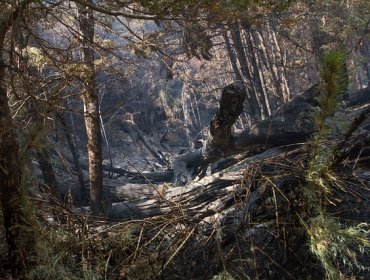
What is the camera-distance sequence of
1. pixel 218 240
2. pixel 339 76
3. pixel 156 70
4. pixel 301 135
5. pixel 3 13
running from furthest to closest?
1. pixel 156 70
2. pixel 301 135
3. pixel 3 13
4. pixel 218 240
5. pixel 339 76

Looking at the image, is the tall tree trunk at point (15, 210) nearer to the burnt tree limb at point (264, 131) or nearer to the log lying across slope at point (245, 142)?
the log lying across slope at point (245, 142)

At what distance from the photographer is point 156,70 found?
1512 inches

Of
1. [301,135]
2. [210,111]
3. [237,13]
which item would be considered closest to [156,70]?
[210,111]

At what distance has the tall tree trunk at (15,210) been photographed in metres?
2.79

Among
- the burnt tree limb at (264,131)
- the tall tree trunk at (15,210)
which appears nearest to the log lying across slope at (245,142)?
the burnt tree limb at (264,131)

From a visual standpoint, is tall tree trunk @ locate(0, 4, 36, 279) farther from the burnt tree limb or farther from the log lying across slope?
the burnt tree limb

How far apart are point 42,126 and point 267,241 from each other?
191 centimetres

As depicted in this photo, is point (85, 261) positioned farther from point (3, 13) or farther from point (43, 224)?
point (3, 13)

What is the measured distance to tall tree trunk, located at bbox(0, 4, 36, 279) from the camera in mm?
2795

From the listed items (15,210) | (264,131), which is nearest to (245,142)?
(264,131)

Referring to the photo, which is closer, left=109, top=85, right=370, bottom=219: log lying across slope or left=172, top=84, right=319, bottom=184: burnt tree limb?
left=109, top=85, right=370, bottom=219: log lying across slope

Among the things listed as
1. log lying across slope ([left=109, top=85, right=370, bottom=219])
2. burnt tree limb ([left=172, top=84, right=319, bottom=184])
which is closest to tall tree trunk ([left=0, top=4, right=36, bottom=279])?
A: log lying across slope ([left=109, top=85, right=370, bottom=219])

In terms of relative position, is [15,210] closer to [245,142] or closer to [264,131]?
[245,142]

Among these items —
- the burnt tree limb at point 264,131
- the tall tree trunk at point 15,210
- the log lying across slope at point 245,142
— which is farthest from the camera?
the burnt tree limb at point 264,131
